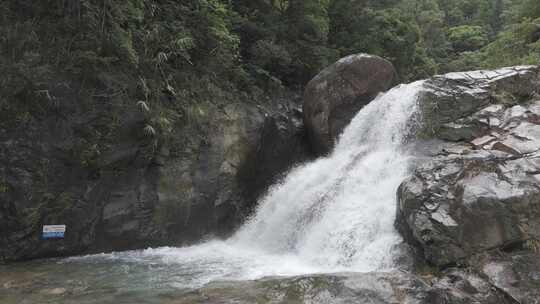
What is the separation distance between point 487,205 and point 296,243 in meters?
4.47

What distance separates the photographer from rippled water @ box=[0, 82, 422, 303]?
283 inches

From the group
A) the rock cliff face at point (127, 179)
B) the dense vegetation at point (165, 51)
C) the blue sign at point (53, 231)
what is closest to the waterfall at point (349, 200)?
the rock cliff face at point (127, 179)

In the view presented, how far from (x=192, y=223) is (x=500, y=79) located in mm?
8885

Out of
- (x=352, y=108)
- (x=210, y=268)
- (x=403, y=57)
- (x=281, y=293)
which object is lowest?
(x=210, y=268)

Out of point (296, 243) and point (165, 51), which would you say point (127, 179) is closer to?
point (165, 51)

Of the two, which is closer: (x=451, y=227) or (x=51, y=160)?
(x=451, y=227)

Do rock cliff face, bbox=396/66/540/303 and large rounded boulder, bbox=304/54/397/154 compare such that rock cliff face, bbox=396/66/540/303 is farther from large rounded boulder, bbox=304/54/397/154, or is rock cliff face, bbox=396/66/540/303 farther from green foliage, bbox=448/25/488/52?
green foliage, bbox=448/25/488/52

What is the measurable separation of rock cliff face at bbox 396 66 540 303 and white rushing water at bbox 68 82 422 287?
2.69ft

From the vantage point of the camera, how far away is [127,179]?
34.5 ft

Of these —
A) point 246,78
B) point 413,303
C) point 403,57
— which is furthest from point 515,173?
point 403,57

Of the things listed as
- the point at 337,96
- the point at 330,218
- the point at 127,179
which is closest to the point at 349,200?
the point at 330,218

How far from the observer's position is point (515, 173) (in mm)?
6988

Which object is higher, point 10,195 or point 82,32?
point 82,32

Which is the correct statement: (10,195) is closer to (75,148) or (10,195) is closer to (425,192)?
(75,148)
